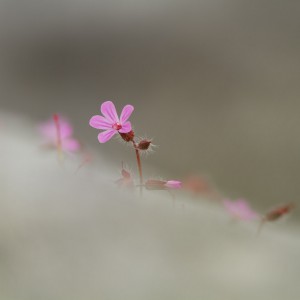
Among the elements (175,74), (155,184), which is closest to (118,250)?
(155,184)

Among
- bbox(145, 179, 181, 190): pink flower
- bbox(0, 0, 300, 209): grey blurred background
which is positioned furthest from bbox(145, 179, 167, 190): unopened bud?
bbox(0, 0, 300, 209): grey blurred background

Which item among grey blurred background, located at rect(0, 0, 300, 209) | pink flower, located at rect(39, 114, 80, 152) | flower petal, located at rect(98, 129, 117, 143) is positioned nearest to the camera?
flower petal, located at rect(98, 129, 117, 143)

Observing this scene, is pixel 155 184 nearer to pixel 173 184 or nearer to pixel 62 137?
pixel 173 184

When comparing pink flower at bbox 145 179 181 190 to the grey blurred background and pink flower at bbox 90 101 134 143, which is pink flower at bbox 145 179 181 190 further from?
the grey blurred background

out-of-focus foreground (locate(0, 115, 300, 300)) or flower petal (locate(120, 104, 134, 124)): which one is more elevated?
flower petal (locate(120, 104, 134, 124))

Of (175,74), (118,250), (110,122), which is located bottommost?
(118,250)

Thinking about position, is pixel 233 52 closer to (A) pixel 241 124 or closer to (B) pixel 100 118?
(A) pixel 241 124

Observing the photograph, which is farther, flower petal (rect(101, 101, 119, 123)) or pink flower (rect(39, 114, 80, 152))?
pink flower (rect(39, 114, 80, 152))

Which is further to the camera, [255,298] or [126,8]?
[126,8]

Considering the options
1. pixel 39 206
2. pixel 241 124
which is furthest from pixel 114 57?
pixel 39 206
